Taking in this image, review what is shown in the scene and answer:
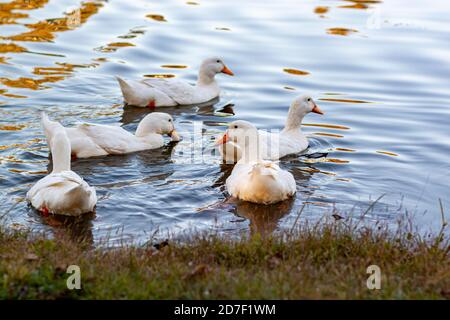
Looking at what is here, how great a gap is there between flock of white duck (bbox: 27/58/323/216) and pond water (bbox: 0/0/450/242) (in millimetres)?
199

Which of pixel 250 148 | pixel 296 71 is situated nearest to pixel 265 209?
pixel 250 148

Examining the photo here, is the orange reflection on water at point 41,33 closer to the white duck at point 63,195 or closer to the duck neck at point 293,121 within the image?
the duck neck at point 293,121

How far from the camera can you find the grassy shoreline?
18.2 ft

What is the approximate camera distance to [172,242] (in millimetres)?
7047

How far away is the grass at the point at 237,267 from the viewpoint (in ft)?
18.2

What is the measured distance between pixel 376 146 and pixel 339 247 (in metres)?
5.64

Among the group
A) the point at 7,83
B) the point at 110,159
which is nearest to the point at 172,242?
the point at 110,159

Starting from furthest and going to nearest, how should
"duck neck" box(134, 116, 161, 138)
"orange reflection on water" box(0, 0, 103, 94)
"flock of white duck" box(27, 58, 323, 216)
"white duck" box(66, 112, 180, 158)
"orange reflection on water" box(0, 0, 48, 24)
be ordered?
"orange reflection on water" box(0, 0, 48, 24) < "orange reflection on water" box(0, 0, 103, 94) < "duck neck" box(134, 116, 161, 138) < "white duck" box(66, 112, 180, 158) < "flock of white duck" box(27, 58, 323, 216)

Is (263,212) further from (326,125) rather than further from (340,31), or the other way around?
(340,31)

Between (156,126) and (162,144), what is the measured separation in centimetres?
31

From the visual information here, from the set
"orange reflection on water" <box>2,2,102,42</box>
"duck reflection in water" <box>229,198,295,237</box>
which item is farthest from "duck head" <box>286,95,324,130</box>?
"orange reflection on water" <box>2,2,102,42</box>

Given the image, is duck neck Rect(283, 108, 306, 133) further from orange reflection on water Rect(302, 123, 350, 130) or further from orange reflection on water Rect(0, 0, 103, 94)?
orange reflection on water Rect(0, 0, 103, 94)

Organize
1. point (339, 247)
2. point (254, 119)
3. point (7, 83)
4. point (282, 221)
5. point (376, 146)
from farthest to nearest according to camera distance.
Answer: point (7, 83)
point (254, 119)
point (376, 146)
point (282, 221)
point (339, 247)
